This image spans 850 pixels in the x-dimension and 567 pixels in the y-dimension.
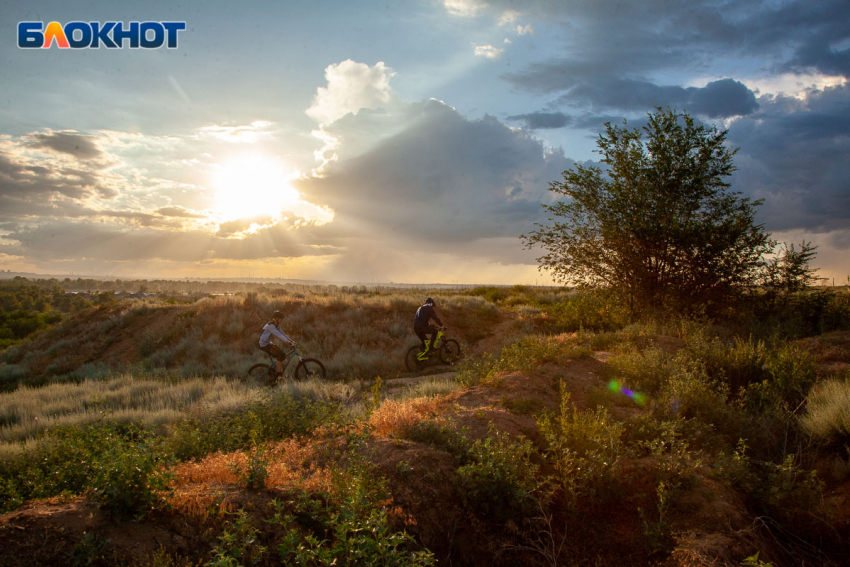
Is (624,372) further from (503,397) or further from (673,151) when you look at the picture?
(673,151)

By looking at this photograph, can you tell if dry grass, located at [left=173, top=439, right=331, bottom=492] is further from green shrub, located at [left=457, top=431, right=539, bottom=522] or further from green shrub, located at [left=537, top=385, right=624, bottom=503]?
green shrub, located at [left=537, top=385, right=624, bottom=503]

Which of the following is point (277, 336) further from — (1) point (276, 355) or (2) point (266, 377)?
(2) point (266, 377)

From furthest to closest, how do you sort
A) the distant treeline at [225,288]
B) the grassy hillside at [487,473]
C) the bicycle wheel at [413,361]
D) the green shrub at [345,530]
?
1. the distant treeline at [225,288]
2. the bicycle wheel at [413,361]
3. the grassy hillside at [487,473]
4. the green shrub at [345,530]

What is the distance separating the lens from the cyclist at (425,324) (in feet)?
50.3

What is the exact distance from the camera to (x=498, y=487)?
4.55 meters

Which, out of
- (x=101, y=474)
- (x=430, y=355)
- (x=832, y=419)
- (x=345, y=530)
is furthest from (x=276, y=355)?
(x=832, y=419)

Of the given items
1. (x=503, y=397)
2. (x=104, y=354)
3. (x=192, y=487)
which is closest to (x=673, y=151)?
(x=503, y=397)

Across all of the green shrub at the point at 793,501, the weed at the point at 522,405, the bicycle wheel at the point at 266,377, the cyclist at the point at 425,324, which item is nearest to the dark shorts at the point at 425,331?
the cyclist at the point at 425,324

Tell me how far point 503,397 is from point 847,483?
4134 mm

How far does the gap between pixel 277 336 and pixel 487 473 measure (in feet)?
31.9

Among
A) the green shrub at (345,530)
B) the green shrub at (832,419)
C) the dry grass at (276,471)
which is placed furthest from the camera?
the green shrub at (832,419)

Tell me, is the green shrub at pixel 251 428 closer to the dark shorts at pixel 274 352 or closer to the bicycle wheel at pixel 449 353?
the dark shorts at pixel 274 352

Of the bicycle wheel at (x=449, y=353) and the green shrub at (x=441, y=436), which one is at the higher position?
the green shrub at (x=441, y=436)

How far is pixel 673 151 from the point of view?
597 inches
